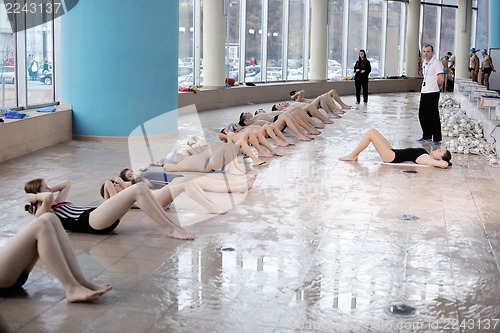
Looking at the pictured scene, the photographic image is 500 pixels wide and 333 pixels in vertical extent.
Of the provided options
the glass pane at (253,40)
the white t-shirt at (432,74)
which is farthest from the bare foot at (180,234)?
the glass pane at (253,40)

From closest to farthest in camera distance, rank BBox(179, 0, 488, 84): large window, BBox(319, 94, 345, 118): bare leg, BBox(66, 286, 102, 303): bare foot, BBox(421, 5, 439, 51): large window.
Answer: BBox(66, 286, 102, 303): bare foot
BBox(319, 94, 345, 118): bare leg
BBox(179, 0, 488, 84): large window
BBox(421, 5, 439, 51): large window

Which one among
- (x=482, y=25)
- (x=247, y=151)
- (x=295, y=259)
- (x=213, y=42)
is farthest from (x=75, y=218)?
(x=482, y=25)

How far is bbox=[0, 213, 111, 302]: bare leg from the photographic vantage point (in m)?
4.37

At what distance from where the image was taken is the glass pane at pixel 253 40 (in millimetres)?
22344

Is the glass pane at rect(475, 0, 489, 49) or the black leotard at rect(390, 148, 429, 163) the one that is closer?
the black leotard at rect(390, 148, 429, 163)

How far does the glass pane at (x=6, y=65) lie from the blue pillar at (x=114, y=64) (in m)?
0.96

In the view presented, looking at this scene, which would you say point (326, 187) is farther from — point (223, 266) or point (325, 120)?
point (325, 120)

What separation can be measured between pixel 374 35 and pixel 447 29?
5.97 metres

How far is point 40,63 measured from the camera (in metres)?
12.7

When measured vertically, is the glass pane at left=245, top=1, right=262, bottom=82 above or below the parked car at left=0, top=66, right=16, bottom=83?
above

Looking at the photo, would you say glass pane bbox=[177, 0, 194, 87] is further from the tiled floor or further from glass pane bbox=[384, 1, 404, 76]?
glass pane bbox=[384, 1, 404, 76]

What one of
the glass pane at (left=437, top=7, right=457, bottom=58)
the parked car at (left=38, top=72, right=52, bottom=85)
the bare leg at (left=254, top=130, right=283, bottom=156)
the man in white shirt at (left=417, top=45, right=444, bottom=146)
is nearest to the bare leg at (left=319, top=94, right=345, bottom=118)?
the man in white shirt at (left=417, top=45, right=444, bottom=146)

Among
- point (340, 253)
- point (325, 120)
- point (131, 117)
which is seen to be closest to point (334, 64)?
point (325, 120)

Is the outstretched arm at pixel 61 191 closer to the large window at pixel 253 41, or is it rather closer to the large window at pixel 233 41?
the large window at pixel 233 41
